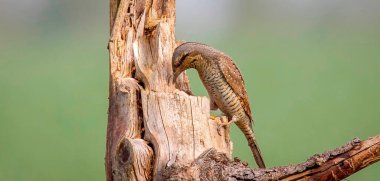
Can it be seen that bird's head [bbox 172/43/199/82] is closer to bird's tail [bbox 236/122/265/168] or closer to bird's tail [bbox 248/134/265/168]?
bird's tail [bbox 236/122/265/168]

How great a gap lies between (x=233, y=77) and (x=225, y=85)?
0.07 m

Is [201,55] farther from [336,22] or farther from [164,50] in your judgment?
[336,22]

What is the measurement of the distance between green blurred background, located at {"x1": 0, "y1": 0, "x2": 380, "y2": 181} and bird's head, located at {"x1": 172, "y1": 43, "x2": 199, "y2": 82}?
96 cm

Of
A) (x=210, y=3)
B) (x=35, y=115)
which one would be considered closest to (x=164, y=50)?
(x=210, y=3)

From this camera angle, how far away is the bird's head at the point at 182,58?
10.4 feet

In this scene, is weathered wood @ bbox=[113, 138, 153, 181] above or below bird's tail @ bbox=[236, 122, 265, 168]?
below

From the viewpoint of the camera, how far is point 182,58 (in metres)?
3.18

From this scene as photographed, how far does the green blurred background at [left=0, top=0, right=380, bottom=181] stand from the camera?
13.2ft

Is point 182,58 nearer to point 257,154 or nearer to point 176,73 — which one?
point 176,73

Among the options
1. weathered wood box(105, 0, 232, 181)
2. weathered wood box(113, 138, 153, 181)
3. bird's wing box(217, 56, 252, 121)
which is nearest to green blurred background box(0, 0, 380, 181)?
bird's wing box(217, 56, 252, 121)

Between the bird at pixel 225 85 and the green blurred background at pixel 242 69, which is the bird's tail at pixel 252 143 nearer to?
the bird at pixel 225 85

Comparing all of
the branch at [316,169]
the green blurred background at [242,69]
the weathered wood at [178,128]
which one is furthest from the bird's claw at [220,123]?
the green blurred background at [242,69]

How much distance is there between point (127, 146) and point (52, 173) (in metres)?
1.58

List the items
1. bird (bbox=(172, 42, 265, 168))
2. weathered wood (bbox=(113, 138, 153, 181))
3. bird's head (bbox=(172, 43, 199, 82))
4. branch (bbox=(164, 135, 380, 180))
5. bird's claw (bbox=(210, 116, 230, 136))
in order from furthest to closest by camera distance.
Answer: bird (bbox=(172, 42, 265, 168)) → bird's head (bbox=(172, 43, 199, 82)) → bird's claw (bbox=(210, 116, 230, 136)) → weathered wood (bbox=(113, 138, 153, 181)) → branch (bbox=(164, 135, 380, 180))
